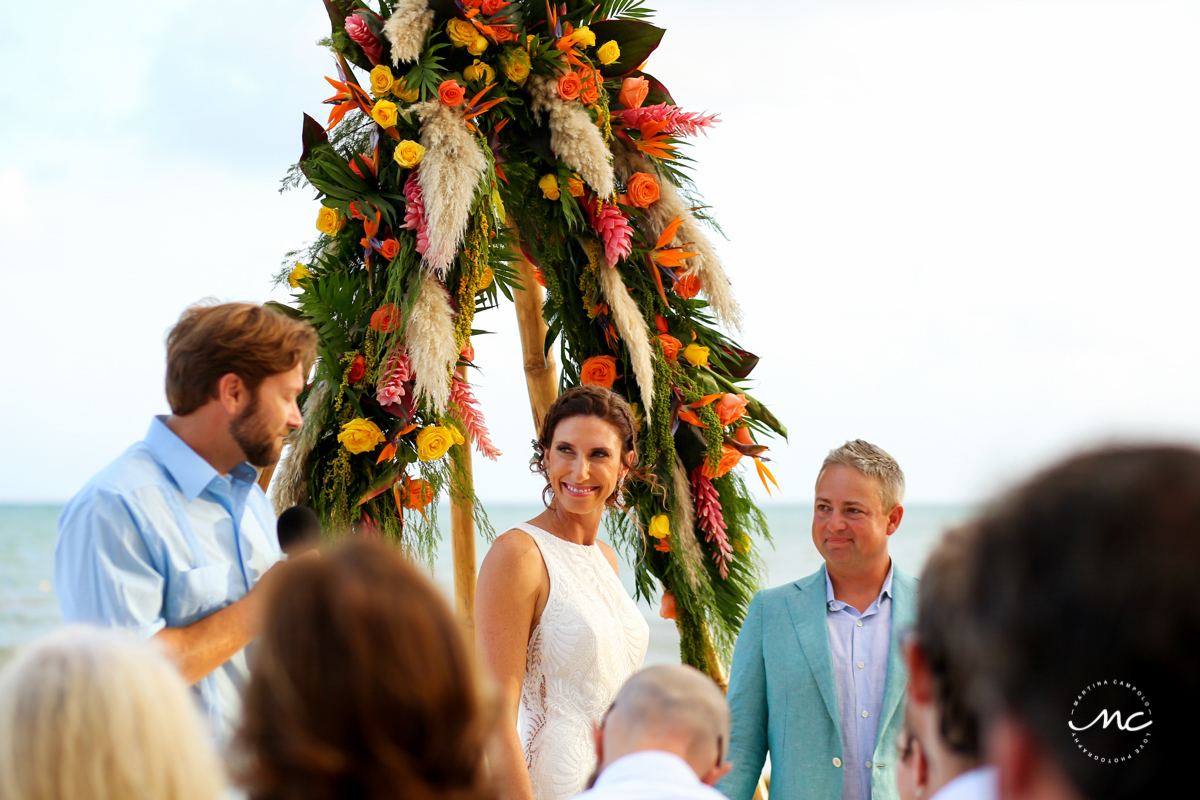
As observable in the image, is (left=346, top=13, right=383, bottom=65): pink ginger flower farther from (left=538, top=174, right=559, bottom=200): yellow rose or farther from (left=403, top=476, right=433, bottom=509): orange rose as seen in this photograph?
(left=403, top=476, right=433, bottom=509): orange rose

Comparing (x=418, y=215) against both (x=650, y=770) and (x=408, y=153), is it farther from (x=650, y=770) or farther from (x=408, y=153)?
(x=650, y=770)

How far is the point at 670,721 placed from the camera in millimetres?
1472

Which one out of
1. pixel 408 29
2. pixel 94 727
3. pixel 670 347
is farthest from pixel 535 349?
pixel 94 727

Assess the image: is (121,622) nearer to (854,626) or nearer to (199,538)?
(199,538)

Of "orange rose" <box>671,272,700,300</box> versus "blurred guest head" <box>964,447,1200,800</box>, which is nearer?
"blurred guest head" <box>964,447,1200,800</box>

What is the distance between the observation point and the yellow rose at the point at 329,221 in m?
3.28

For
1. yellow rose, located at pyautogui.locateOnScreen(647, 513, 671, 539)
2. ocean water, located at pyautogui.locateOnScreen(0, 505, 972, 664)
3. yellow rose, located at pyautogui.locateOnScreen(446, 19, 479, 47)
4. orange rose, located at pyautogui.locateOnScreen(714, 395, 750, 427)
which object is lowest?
ocean water, located at pyautogui.locateOnScreen(0, 505, 972, 664)

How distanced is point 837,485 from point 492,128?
180 cm

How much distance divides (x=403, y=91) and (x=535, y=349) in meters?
1.10

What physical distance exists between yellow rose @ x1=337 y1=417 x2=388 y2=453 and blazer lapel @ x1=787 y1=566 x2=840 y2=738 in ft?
4.68

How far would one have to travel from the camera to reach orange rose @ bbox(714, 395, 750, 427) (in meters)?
3.71

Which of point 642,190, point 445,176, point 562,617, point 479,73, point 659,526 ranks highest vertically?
point 479,73

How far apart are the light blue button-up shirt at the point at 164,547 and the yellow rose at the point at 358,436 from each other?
657 mm

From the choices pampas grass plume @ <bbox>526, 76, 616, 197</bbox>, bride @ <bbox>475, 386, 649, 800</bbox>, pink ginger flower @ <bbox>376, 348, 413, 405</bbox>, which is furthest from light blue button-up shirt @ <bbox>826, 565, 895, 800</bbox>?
pampas grass plume @ <bbox>526, 76, 616, 197</bbox>
